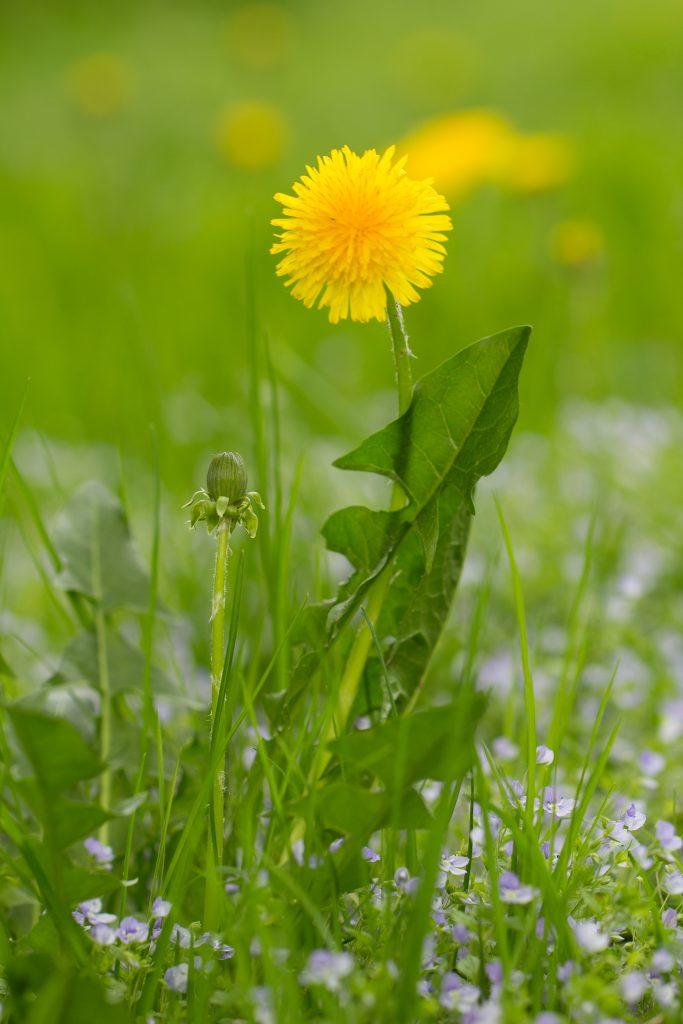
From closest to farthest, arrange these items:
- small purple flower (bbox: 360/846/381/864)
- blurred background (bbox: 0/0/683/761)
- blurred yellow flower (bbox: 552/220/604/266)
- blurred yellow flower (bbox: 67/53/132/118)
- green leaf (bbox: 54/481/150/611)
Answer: small purple flower (bbox: 360/846/381/864) → green leaf (bbox: 54/481/150/611) → blurred background (bbox: 0/0/683/761) → blurred yellow flower (bbox: 552/220/604/266) → blurred yellow flower (bbox: 67/53/132/118)

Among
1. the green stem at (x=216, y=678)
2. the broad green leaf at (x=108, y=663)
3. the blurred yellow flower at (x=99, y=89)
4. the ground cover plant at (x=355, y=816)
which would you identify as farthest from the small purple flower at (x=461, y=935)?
the blurred yellow flower at (x=99, y=89)

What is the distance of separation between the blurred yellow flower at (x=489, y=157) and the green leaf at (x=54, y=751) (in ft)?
9.00

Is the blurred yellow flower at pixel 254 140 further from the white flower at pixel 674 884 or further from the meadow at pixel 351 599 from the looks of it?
the white flower at pixel 674 884

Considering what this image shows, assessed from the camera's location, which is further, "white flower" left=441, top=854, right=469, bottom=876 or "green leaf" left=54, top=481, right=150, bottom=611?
"green leaf" left=54, top=481, right=150, bottom=611

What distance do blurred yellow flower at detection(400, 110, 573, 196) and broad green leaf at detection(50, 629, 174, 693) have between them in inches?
92.3

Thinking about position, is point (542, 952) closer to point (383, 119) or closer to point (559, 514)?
point (559, 514)

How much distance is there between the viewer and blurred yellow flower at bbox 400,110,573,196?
329 cm

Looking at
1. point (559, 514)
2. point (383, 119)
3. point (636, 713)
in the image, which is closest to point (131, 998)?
point (636, 713)

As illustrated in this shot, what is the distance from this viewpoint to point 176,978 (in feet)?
3.14

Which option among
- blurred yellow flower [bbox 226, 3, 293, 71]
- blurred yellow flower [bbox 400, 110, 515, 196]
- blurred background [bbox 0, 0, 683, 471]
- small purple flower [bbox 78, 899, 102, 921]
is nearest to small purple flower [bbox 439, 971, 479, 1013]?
small purple flower [bbox 78, 899, 102, 921]

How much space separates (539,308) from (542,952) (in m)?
3.06

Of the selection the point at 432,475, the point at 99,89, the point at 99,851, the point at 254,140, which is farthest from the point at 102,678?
the point at 99,89

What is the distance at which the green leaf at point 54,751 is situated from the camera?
2.81 ft

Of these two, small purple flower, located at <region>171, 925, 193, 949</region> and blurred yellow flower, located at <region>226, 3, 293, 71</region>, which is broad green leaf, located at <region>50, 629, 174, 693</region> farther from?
blurred yellow flower, located at <region>226, 3, 293, 71</region>
